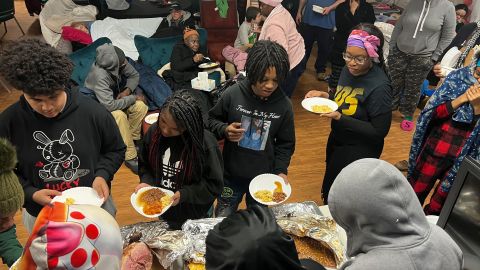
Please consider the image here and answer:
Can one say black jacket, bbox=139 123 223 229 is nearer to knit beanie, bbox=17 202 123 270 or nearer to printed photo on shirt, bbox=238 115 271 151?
printed photo on shirt, bbox=238 115 271 151

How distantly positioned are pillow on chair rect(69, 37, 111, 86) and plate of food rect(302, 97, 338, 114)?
7.98 feet

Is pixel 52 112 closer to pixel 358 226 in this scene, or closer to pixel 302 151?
pixel 358 226

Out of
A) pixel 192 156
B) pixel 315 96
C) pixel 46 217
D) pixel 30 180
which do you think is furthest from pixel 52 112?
pixel 315 96

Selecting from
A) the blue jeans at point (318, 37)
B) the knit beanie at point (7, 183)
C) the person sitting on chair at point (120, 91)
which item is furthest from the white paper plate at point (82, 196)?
the blue jeans at point (318, 37)

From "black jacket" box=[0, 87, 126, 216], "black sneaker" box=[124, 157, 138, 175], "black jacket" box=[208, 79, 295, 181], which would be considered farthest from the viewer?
"black sneaker" box=[124, 157, 138, 175]

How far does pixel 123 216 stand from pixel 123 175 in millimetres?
593

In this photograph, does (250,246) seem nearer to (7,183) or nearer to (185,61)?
(7,183)

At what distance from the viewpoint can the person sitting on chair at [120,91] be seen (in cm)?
348

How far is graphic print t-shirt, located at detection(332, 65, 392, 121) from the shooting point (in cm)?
232

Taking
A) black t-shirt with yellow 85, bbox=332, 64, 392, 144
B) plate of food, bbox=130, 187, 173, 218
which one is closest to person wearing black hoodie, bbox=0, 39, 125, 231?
plate of food, bbox=130, 187, 173, 218

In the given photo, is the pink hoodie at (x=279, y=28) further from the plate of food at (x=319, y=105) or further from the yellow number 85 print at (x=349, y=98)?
the yellow number 85 print at (x=349, y=98)

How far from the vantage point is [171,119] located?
1794 millimetres

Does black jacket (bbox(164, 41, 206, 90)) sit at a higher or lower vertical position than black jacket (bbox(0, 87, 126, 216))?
lower

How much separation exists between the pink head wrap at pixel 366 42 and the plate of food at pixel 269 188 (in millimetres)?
917
